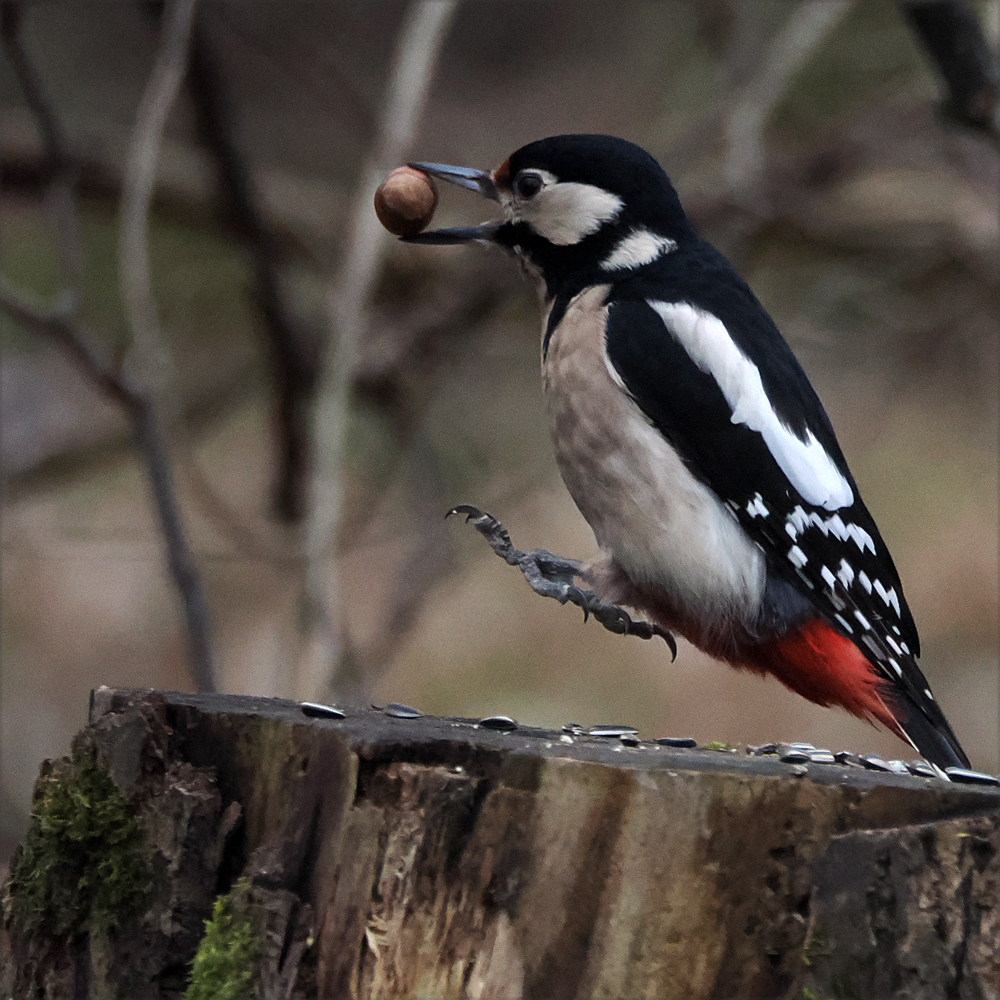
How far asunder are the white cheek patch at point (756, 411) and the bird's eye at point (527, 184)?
441 millimetres

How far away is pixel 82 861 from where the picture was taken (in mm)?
1730

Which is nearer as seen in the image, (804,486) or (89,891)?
(89,891)

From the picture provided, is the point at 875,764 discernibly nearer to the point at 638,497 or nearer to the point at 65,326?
the point at 638,497

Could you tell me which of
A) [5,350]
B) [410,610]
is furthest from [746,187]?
[5,350]

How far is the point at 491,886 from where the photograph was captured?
1596mm

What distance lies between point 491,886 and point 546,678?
5272mm

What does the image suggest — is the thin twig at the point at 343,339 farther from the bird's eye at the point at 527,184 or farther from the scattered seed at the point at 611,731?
the scattered seed at the point at 611,731

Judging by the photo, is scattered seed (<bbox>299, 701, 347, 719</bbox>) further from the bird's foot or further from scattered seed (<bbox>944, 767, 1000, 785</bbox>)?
the bird's foot

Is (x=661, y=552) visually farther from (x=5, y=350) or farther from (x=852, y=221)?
(x=5, y=350)

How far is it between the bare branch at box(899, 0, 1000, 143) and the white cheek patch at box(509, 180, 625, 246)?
772mm

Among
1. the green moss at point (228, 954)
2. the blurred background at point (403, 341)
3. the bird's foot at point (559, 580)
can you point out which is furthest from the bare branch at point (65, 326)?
the green moss at point (228, 954)

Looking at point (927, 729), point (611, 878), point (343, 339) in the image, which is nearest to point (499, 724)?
point (611, 878)

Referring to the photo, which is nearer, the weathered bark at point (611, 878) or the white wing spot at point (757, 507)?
the weathered bark at point (611, 878)

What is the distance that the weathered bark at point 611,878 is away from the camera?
156 cm
